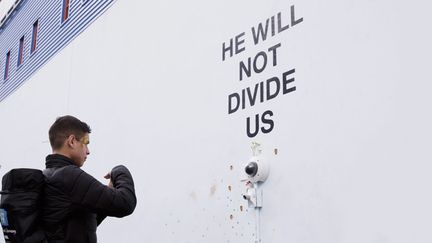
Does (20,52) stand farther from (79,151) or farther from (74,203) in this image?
(74,203)

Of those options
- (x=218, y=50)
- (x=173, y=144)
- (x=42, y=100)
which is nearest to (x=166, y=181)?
(x=173, y=144)

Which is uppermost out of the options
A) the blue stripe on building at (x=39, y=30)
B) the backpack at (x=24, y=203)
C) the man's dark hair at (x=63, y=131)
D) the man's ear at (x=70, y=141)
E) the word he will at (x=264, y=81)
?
the blue stripe on building at (x=39, y=30)

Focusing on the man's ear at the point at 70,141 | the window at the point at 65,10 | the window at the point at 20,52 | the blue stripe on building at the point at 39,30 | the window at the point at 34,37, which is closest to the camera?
the man's ear at the point at 70,141

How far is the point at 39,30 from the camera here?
26.3ft

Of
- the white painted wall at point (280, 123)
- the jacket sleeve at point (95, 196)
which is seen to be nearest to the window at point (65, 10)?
the white painted wall at point (280, 123)

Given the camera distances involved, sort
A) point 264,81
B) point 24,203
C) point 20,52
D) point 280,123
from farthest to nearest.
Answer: point 20,52
point 264,81
point 280,123
point 24,203

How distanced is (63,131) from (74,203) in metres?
0.43

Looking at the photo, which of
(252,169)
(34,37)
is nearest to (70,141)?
(252,169)

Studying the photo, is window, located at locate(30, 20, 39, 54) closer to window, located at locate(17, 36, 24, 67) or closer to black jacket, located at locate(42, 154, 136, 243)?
window, located at locate(17, 36, 24, 67)

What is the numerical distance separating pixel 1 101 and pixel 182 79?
675cm

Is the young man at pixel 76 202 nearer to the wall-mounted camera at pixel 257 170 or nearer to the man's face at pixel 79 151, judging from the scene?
the man's face at pixel 79 151

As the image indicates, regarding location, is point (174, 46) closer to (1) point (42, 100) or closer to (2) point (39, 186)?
(2) point (39, 186)

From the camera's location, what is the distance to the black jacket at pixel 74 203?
7.13ft

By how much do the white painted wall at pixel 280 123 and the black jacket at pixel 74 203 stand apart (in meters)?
1.00
